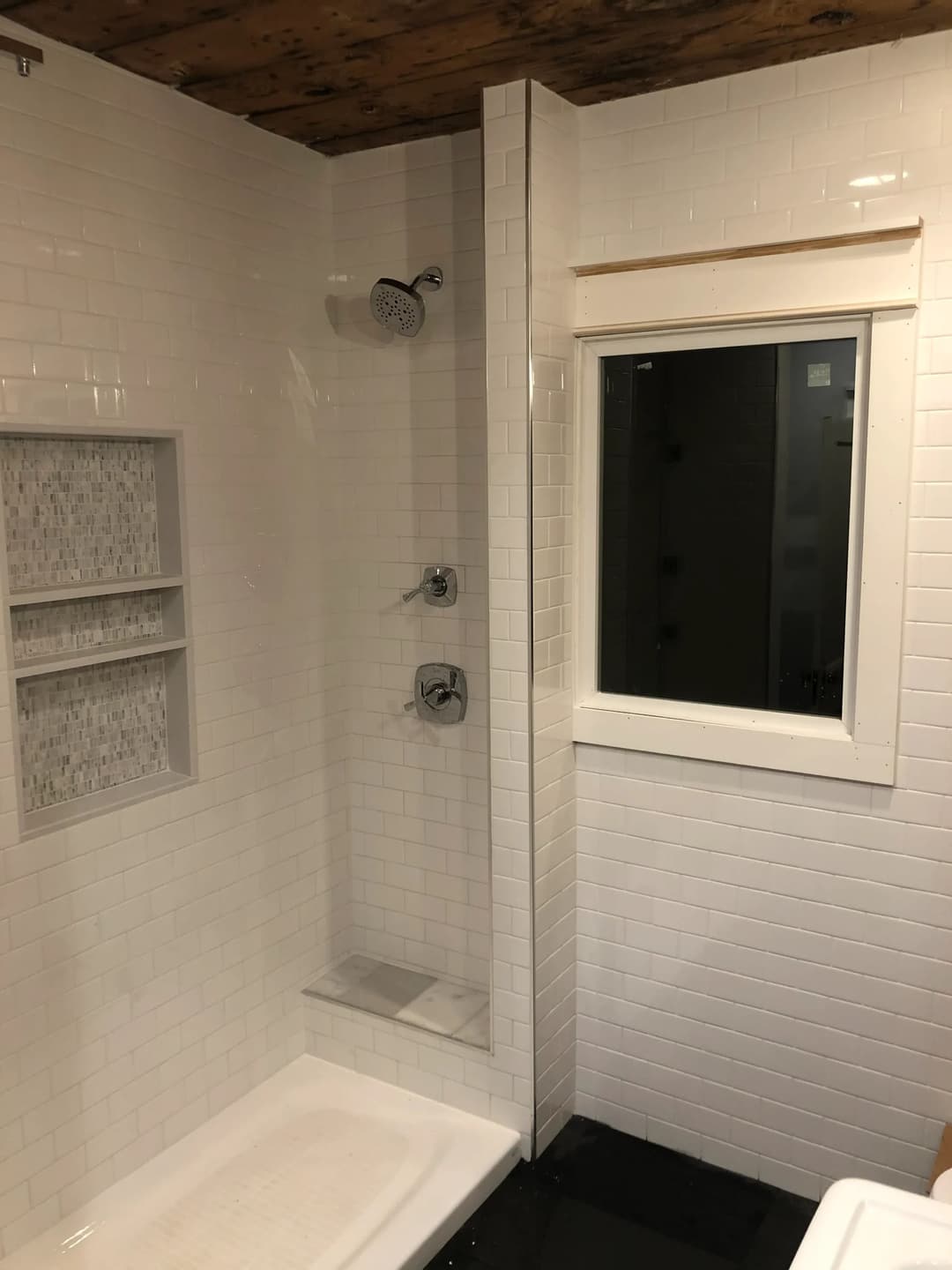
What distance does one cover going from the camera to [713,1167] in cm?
271

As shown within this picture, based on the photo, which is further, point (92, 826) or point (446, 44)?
point (92, 826)

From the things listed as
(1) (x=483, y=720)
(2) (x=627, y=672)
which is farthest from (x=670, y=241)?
(1) (x=483, y=720)

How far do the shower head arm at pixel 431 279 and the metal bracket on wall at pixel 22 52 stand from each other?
3.34 ft

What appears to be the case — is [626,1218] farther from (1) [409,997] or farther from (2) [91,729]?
(2) [91,729]

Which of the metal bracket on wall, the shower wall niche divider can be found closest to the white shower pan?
the shower wall niche divider

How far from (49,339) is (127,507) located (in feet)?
1.50

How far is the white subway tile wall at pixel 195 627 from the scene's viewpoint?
225 centimetres

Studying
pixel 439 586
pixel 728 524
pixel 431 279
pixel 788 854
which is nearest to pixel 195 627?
pixel 439 586

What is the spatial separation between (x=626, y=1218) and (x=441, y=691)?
143 centimetres

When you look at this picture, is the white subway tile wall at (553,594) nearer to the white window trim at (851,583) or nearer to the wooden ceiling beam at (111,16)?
the white window trim at (851,583)

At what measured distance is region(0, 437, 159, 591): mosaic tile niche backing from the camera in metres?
2.32

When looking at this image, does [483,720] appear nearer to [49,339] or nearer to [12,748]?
[12,748]

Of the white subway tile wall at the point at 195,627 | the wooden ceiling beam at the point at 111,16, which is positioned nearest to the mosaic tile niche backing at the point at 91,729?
the white subway tile wall at the point at 195,627

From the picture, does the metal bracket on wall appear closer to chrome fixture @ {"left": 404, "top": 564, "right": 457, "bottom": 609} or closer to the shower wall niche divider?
the shower wall niche divider
